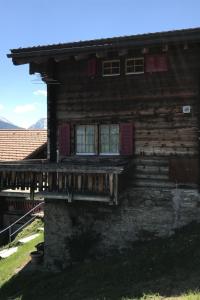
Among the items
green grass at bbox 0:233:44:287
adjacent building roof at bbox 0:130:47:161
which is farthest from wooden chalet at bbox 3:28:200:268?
adjacent building roof at bbox 0:130:47:161

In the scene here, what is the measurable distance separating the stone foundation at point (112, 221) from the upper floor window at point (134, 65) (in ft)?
14.9

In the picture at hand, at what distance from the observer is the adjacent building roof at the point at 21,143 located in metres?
31.1

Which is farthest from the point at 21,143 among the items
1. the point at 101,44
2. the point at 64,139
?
the point at 101,44

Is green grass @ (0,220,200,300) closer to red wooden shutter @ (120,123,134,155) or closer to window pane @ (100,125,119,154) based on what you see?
→ red wooden shutter @ (120,123,134,155)

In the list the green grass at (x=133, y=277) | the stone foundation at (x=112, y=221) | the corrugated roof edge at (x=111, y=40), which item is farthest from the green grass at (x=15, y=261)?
the corrugated roof edge at (x=111, y=40)

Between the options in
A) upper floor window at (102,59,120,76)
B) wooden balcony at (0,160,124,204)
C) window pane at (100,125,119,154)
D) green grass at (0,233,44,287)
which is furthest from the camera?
green grass at (0,233,44,287)

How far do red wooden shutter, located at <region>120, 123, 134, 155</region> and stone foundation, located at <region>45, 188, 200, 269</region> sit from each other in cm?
154

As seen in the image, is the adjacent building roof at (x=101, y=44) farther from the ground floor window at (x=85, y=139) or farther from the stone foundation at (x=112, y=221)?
the stone foundation at (x=112, y=221)

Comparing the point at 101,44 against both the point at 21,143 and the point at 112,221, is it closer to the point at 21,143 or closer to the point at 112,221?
the point at 112,221

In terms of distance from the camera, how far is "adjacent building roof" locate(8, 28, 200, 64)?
16.0 meters

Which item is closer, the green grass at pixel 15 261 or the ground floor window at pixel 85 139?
the ground floor window at pixel 85 139

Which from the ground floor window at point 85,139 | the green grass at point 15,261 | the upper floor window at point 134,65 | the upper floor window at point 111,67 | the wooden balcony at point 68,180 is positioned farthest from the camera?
the green grass at point 15,261

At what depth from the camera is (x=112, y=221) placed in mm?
18203

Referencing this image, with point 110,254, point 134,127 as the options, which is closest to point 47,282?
point 110,254
